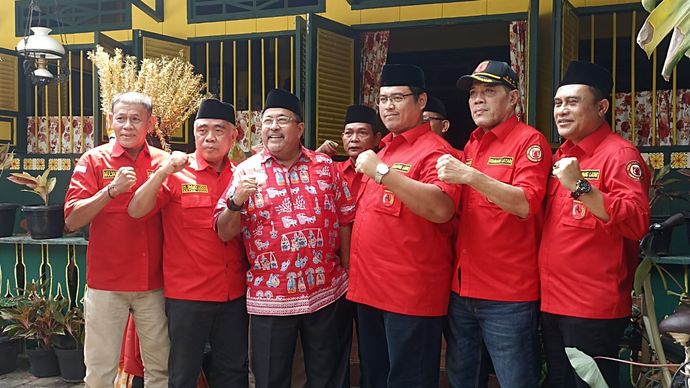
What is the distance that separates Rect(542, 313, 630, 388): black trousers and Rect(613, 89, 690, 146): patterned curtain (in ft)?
9.28

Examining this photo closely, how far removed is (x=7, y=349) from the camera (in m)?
4.44

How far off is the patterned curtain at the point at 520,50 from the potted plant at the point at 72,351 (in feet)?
12.1

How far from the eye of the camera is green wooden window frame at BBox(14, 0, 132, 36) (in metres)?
6.08

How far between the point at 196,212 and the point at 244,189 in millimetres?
416

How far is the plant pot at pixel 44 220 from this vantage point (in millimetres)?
4547

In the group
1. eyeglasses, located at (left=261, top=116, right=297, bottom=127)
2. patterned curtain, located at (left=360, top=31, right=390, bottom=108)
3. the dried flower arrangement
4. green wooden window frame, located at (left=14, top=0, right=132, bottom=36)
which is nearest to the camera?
eyeglasses, located at (left=261, top=116, right=297, bottom=127)

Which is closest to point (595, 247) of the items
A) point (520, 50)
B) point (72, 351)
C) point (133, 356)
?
point (133, 356)

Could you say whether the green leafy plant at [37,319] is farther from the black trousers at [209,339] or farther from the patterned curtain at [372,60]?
the patterned curtain at [372,60]

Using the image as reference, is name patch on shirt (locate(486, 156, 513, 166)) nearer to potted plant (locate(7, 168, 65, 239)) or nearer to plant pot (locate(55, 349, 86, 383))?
plant pot (locate(55, 349, 86, 383))

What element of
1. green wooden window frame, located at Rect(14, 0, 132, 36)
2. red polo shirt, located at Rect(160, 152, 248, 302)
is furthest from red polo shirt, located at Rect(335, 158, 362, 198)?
green wooden window frame, located at Rect(14, 0, 132, 36)

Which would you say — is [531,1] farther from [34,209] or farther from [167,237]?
[34,209]

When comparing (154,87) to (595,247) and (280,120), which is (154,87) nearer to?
(280,120)

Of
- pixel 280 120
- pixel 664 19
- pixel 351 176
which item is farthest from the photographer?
pixel 351 176

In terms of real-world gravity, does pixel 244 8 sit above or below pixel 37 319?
above
